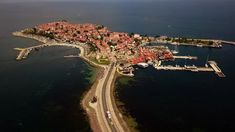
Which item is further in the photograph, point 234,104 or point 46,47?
point 46,47

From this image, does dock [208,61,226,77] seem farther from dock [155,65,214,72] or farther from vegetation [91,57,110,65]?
vegetation [91,57,110,65]

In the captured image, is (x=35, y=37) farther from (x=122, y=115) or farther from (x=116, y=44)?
(x=122, y=115)

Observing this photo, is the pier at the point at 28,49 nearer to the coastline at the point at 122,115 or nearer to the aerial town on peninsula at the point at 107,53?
the aerial town on peninsula at the point at 107,53

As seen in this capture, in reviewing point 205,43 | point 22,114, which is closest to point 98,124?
point 22,114

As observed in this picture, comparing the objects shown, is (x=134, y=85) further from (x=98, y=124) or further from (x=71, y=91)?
(x=98, y=124)

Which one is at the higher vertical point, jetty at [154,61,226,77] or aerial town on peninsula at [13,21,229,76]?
aerial town on peninsula at [13,21,229,76]

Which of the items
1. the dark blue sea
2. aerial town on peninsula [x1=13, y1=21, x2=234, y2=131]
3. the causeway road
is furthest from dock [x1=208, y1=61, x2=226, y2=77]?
the causeway road

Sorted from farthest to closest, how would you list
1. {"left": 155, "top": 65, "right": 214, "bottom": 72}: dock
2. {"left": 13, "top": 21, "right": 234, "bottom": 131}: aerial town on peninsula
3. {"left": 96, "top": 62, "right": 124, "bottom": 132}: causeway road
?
{"left": 155, "top": 65, "right": 214, "bottom": 72}: dock < {"left": 13, "top": 21, "right": 234, "bottom": 131}: aerial town on peninsula < {"left": 96, "top": 62, "right": 124, "bottom": 132}: causeway road

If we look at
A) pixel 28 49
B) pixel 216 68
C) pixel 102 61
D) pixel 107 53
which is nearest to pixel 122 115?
pixel 102 61
